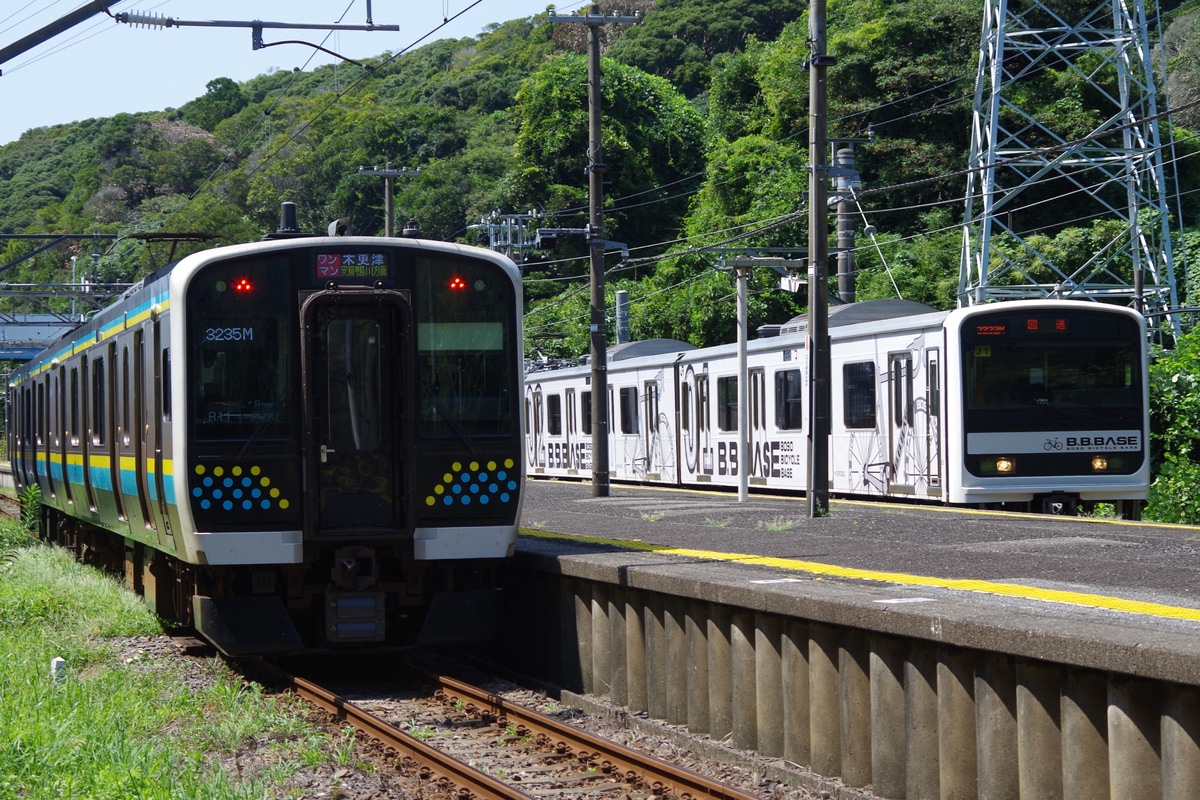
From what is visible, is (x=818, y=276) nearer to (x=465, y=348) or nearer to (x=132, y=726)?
(x=465, y=348)

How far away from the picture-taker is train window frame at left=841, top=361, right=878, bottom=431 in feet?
66.1

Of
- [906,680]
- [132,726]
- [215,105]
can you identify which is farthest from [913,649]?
[215,105]

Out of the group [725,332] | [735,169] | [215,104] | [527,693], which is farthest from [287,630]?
[215,104]

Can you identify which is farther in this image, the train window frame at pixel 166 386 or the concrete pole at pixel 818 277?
the concrete pole at pixel 818 277

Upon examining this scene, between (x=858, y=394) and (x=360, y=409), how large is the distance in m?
11.5

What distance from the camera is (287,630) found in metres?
10.3

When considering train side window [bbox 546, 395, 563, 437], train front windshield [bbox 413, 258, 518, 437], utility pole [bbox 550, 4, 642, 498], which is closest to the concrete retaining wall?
train front windshield [bbox 413, 258, 518, 437]

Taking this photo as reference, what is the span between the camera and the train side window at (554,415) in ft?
112

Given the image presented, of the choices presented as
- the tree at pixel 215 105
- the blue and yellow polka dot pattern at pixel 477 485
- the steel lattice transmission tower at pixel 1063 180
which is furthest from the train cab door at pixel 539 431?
the tree at pixel 215 105

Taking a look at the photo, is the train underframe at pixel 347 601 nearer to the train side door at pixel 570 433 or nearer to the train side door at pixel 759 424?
the train side door at pixel 759 424

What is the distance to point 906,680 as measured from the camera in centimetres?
689

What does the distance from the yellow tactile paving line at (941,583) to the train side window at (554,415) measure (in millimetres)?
21729

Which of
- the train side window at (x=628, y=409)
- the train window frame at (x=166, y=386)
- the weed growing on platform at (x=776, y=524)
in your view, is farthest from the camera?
the train side window at (x=628, y=409)

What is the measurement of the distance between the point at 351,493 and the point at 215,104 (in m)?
108
